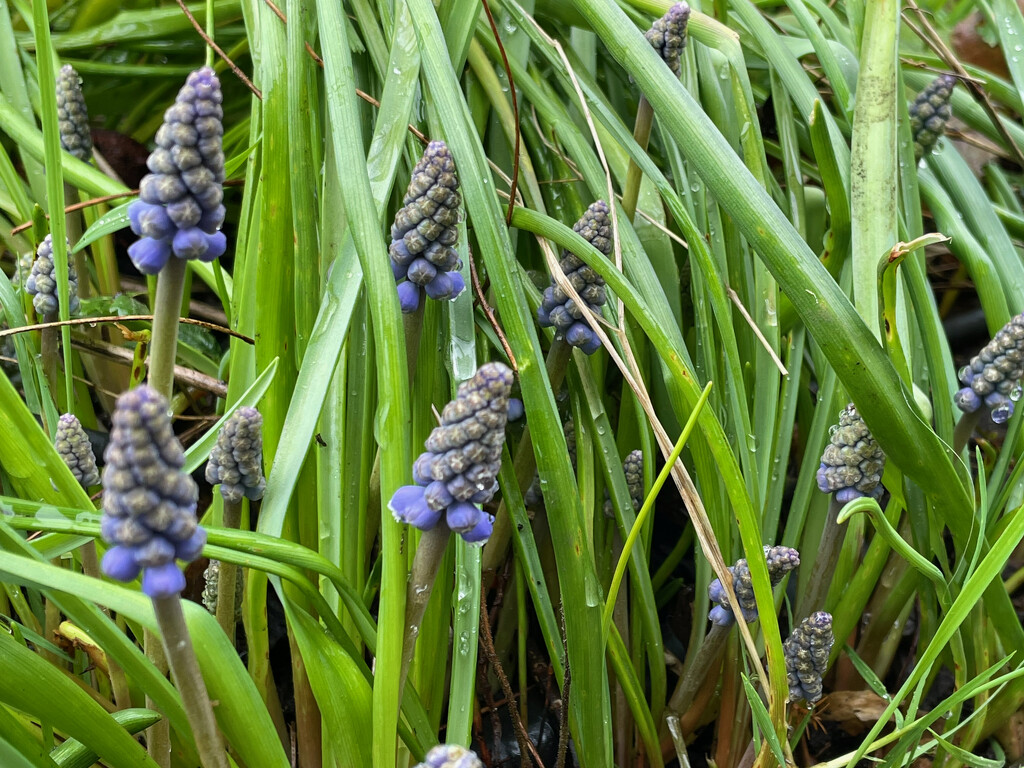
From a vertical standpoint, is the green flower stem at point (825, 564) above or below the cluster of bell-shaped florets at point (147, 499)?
below

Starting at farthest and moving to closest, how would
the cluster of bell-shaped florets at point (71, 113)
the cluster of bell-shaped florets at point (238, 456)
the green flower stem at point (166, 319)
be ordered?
the cluster of bell-shaped florets at point (71, 113)
the cluster of bell-shaped florets at point (238, 456)
the green flower stem at point (166, 319)

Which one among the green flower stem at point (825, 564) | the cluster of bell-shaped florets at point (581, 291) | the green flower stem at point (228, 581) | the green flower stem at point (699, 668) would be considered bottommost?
the green flower stem at point (699, 668)

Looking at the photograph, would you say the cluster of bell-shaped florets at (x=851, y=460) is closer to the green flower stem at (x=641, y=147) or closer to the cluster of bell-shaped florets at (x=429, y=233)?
the green flower stem at (x=641, y=147)

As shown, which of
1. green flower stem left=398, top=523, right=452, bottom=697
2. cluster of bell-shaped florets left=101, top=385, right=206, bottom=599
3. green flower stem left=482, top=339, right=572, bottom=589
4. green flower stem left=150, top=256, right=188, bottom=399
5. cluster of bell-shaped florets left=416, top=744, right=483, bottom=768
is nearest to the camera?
cluster of bell-shaped florets left=101, top=385, right=206, bottom=599

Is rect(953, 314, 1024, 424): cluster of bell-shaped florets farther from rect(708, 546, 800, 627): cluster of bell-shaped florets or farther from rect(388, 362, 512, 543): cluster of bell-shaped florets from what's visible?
rect(388, 362, 512, 543): cluster of bell-shaped florets

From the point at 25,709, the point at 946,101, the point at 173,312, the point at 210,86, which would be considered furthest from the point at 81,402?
the point at 946,101

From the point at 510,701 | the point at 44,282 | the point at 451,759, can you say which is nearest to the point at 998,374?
the point at 510,701

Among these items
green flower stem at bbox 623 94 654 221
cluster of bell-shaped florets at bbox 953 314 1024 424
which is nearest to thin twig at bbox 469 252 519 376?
green flower stem at bbox 623 94 654 221

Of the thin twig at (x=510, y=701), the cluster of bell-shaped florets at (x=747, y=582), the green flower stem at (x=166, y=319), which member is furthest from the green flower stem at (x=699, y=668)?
the green flower stem at (x=166, y=319)
